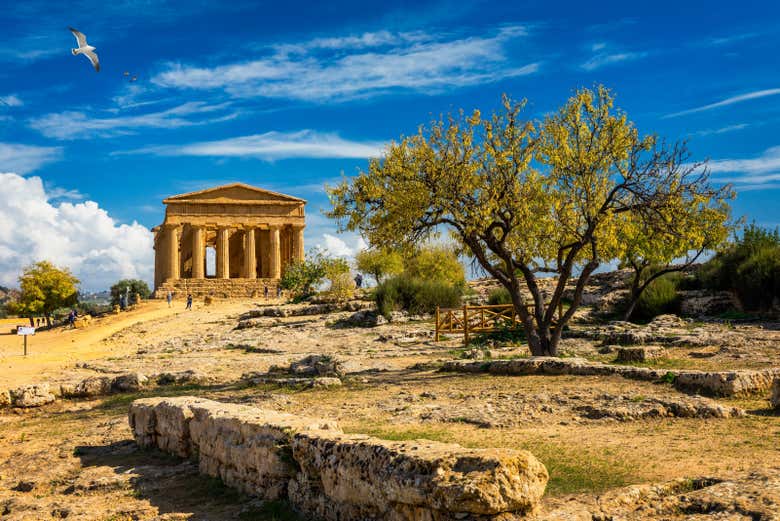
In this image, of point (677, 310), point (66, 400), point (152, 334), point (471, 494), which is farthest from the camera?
point (152, 334)

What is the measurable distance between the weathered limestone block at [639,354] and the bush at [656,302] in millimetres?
12817

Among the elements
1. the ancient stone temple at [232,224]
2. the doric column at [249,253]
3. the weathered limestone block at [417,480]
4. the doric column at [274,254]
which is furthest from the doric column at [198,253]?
the weathered limestone block at [417,480]

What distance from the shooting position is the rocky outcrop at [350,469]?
428 cm

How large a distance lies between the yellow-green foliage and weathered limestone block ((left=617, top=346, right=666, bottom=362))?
49726 millimetres

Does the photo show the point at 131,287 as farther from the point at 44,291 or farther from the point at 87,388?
the point at 87,388

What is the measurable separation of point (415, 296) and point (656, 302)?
33.6 ft

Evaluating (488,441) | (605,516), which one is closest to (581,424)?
(488,441)

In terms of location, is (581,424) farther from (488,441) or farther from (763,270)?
(763,270)

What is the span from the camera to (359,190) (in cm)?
1697

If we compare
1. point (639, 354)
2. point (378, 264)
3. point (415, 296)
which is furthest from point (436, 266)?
point (639, 354)

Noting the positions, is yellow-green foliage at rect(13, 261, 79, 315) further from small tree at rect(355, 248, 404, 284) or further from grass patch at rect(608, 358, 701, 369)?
grass patch at rect(608, 358, 701, 369)

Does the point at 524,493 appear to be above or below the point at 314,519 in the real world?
above

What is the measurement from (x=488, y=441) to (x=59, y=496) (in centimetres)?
459

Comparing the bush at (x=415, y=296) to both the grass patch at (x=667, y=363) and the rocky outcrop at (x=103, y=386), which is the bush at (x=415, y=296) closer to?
the grass patch at (x=667, y=363)
